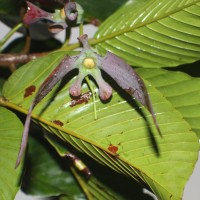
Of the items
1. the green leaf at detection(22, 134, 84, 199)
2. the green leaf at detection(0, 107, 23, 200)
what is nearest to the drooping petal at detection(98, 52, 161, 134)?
the green leaf at detection(0, 107, 23, 200)

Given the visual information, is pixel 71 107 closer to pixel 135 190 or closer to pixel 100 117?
pixel 100 117

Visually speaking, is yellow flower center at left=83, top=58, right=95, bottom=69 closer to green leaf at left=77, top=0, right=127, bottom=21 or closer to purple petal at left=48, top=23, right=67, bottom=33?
purple petal at left=48, top=23, right=67, bottom=33

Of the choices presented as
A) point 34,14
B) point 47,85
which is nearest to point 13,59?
point 34,14

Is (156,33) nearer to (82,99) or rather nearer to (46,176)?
(82,99)

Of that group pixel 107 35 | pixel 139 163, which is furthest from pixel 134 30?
pixel 139 163

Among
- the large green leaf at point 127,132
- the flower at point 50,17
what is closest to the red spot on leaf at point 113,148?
the large green leaf at point 127,132

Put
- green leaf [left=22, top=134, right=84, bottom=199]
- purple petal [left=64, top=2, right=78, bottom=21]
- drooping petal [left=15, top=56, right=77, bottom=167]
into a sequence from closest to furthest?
drooping petal [left=15, top=56, right=77, bottom=167], purple petal [left=64, top=2, right=78, bottom=21], green leaf [left=22, top=134, right=84, bottom=199]

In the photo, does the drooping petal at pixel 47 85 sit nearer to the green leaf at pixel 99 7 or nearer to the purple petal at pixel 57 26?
the purple petal at pixel 57 26
